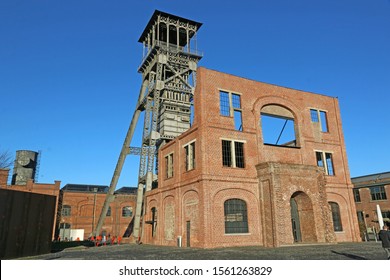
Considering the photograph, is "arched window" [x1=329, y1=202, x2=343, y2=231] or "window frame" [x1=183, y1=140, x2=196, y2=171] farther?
"arched window" [x1=329, y1=202, x2=343, y2=231]

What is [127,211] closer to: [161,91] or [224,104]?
[161,91]

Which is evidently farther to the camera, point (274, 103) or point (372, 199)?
point (372, 199)

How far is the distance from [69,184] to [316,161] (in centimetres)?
4003

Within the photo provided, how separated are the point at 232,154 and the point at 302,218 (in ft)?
19.2

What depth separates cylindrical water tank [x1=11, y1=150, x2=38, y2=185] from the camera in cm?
4428

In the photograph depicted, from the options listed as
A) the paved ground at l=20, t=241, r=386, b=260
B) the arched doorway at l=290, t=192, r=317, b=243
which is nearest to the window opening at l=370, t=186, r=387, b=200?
the arched doorway at l=290, t=192, r=317, b=243

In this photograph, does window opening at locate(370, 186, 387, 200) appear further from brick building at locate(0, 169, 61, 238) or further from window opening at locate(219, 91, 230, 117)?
brick building at locate(0, 169, 61, 238)

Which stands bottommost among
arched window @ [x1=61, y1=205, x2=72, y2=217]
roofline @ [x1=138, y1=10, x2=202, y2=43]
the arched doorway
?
the arched doorway

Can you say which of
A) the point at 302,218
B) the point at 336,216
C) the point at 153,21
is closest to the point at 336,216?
the point at 336,216

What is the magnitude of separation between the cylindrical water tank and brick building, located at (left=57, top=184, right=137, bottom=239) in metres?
7.96

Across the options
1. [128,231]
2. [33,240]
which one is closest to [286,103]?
[33,240]

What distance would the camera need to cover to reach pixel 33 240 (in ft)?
46.8

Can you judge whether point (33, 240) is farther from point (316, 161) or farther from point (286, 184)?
point (316, 161)

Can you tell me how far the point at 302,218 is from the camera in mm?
18875
